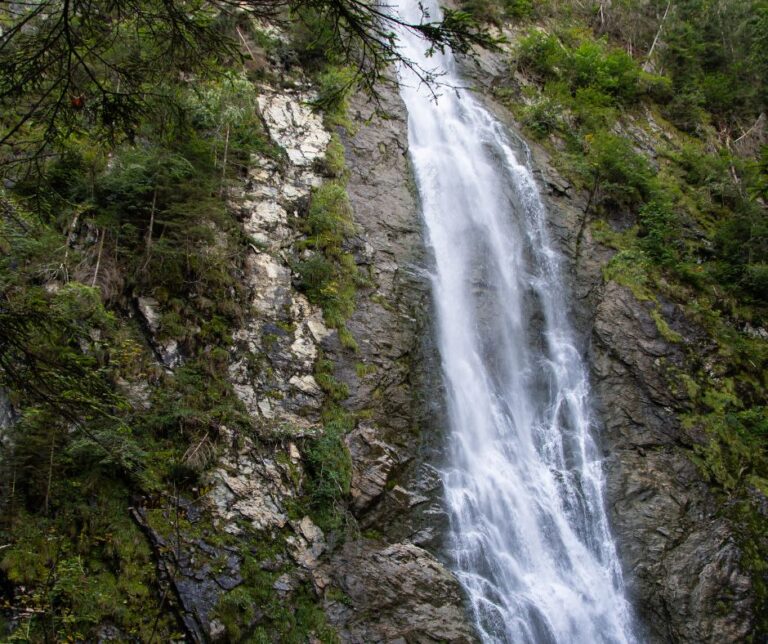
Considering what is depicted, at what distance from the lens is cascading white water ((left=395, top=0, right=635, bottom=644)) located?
810cm

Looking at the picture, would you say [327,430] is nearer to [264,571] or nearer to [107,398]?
[264,571]

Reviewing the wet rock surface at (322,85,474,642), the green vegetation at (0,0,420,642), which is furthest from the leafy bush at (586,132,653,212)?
the green vegetation at (0,0,420,642)

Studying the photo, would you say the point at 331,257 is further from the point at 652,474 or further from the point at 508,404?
the point at 652,474

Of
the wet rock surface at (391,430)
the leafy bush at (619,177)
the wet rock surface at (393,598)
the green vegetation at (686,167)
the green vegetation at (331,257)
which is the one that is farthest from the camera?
the leafy bush at (619,177)

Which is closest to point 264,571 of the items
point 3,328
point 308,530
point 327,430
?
point 308,530

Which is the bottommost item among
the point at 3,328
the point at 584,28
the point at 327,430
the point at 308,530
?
the point at 308,530

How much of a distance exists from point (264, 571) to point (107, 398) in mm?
3478

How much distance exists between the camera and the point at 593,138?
1590 cm

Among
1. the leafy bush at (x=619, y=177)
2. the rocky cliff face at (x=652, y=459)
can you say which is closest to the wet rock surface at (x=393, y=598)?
the rocky cliff face at (x=652, y=459)

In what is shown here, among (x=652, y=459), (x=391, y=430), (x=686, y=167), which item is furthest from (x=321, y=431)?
(x=686, y=167)

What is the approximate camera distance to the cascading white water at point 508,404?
8102 mm

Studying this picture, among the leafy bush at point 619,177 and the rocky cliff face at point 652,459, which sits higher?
the leafy bush at point 619,177

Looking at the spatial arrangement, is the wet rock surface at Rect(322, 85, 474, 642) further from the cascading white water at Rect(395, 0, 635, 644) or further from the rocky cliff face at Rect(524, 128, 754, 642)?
the rocky cliff face at Rect(524, 128, 754, 642)

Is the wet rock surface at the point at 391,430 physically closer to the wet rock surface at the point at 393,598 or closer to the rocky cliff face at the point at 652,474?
the wet rock surface at the point at 393,598
